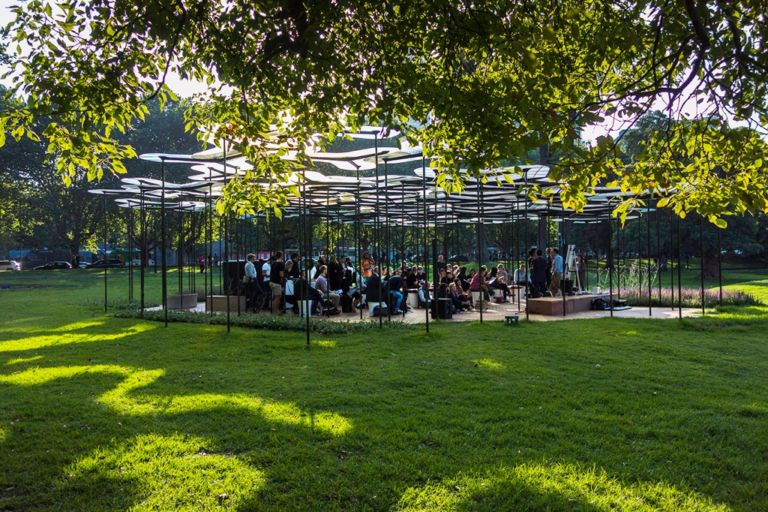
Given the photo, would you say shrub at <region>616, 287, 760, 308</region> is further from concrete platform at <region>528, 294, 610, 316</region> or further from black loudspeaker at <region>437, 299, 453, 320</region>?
black loudspeaker at <region>437, 299, 453, 320</region>

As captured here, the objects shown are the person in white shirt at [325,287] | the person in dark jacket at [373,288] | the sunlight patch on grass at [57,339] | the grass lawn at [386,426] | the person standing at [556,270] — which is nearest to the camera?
the grass lawn at [386,426]

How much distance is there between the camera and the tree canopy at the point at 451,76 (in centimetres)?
448

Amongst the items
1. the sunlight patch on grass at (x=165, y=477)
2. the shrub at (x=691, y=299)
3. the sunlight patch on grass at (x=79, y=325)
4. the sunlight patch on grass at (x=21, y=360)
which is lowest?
the sunlight patch on grass at (x=165, y=477)

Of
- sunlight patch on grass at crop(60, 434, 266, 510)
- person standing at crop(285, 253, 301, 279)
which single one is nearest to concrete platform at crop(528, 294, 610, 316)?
person standing at crop(285, 253, 301, 279)

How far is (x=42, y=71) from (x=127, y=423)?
10.4 feet

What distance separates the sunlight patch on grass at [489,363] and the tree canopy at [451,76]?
307 cm

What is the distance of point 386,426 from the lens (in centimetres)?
510

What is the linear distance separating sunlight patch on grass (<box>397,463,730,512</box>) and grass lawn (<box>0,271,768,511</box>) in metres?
0.02

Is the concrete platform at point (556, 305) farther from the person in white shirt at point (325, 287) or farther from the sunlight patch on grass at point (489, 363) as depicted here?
the sunlight patch on grass at point (489, 363)

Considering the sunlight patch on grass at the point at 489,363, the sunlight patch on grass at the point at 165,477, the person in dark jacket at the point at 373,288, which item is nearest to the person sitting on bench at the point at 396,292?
the person in dark jacket at the point at 373,288

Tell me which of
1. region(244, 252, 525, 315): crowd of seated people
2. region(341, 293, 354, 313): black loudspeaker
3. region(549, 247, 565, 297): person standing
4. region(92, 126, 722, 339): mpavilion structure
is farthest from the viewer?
region(549, 247, 565, 297): person standing

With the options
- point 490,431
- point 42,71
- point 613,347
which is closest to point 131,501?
point 490,431

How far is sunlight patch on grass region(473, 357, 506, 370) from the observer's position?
24.9 feet

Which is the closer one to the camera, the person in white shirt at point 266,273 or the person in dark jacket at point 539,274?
the person in white shirt at point 266,273
